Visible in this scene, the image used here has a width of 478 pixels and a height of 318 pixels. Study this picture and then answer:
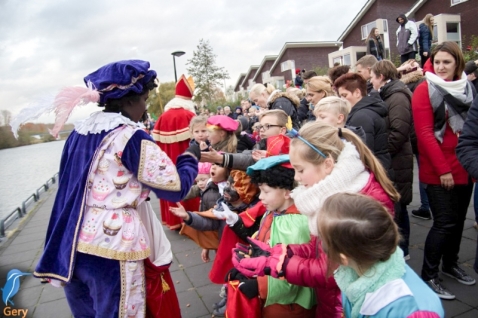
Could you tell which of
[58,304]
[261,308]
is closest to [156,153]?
[261,308]

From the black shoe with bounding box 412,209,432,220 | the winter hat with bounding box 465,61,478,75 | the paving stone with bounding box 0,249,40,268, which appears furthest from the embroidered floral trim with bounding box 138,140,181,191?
the winter hat with bounding box 465,61,478,75

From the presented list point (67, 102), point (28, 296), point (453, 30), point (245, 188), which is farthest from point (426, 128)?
point (453, 30)

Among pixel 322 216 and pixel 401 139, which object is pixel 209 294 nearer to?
pixel 401 139

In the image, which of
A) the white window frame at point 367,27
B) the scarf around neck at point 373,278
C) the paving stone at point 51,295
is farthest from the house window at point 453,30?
the scarf around neck at point 373,278

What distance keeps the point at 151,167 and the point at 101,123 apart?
394 mm

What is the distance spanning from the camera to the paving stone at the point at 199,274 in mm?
4102

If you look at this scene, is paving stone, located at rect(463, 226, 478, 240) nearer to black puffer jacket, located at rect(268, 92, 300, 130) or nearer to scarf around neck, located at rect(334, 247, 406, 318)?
black puffer jacket, located at rect(268, 92, 300, 130)

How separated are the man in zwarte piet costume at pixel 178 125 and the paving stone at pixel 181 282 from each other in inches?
55.1

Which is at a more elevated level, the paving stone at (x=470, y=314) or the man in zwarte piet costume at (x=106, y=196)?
the man in zwarte piet costume at (x=106, y=196)

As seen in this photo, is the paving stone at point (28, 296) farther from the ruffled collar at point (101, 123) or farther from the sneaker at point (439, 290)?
the sneaker at point (439, 290)

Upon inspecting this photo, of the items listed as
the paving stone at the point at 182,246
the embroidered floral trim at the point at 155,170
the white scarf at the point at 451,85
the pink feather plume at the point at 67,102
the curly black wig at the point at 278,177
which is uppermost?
the pink feather plume at the point at 67,102

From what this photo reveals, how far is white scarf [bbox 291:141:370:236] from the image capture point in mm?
1887

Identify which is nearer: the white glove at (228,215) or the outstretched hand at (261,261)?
the outstretched hand at (261,261)

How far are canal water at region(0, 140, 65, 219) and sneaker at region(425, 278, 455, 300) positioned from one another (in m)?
4.80
